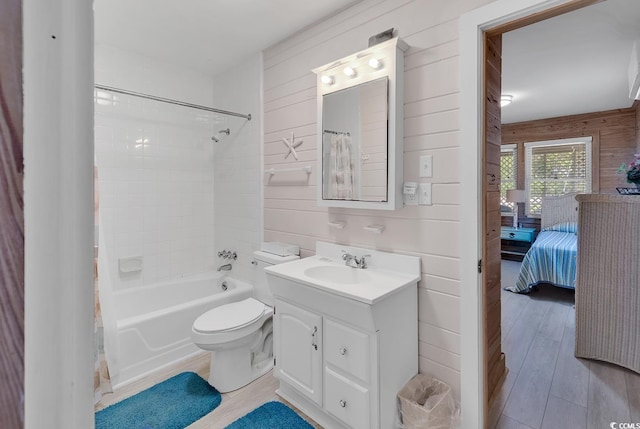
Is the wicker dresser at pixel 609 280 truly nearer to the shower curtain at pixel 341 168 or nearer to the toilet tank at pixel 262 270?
the shower curtain at pixel 341 168

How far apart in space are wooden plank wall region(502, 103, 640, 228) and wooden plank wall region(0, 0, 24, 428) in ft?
A: 20.7

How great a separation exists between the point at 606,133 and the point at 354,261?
5352 millimetres

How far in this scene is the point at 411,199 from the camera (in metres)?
1.85

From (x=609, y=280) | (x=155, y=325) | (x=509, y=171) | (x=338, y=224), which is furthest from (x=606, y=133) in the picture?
(x=155, y=325)

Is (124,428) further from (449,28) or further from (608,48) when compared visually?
(608,48)

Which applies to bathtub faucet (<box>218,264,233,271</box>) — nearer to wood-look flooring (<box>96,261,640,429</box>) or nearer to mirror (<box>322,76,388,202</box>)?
wood-look flooring (<box>96,261,640,429</box>)

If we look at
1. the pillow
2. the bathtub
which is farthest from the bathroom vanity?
the pillow

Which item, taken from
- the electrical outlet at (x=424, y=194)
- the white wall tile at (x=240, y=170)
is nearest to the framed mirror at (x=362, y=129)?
the electrical outlet at (x=424, y=194)

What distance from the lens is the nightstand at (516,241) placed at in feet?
17.9

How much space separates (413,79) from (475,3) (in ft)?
1.44

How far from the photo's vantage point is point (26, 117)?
27 centimetres

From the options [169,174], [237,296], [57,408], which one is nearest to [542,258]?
[237,296]

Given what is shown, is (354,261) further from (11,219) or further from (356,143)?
(11,219)

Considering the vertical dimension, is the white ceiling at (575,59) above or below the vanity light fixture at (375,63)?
above
